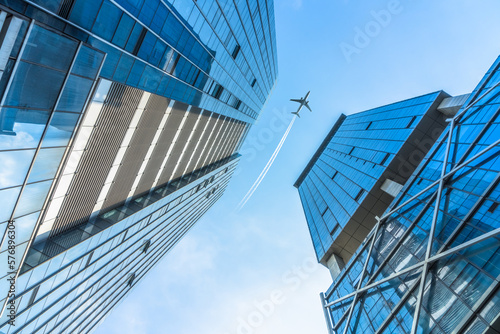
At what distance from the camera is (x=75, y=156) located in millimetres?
14898

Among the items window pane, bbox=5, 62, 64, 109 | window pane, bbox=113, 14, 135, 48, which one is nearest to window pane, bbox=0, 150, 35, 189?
window pane, bbox=5, 62, 64, 109

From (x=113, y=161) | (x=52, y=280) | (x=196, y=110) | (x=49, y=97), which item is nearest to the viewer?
(x=49, y=97)

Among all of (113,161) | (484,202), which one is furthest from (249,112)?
(484,202)

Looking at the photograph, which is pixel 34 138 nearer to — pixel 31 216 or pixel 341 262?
pixel 31 216

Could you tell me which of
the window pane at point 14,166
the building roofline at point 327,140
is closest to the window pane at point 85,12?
the window pane at point 14,166

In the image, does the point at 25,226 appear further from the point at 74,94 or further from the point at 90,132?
the point at 74,94

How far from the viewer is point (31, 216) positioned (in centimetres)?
1240

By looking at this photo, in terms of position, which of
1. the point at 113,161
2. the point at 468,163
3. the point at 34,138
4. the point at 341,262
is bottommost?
the point at 341,262

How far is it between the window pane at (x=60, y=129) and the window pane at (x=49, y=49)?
2.13m

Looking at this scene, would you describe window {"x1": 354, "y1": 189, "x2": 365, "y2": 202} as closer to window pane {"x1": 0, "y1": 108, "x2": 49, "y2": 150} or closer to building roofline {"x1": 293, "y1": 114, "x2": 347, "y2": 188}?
window pane {"x1": 0, "y1": 108, "x2": 49, "y2": 150}

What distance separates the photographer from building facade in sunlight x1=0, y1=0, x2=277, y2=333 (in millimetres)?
9781

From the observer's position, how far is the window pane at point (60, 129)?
1120 centimetres

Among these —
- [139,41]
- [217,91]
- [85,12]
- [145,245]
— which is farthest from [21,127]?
[145,245]

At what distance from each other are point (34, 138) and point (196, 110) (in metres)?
18.6
